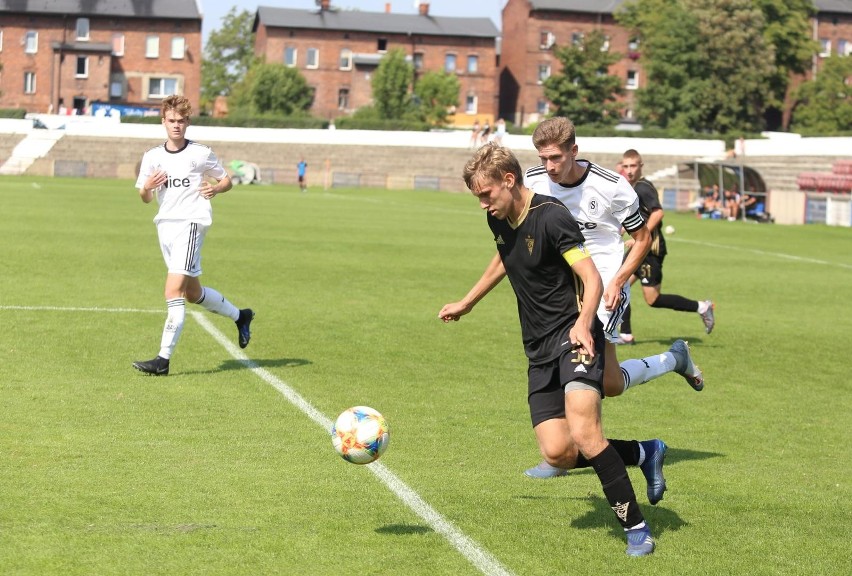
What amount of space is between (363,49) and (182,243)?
10164 cm

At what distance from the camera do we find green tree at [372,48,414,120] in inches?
3713

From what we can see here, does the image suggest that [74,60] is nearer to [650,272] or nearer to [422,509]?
[650,272]

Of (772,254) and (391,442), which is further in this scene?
(772,254)

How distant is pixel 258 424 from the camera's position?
911 cm

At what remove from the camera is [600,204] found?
8117 mm

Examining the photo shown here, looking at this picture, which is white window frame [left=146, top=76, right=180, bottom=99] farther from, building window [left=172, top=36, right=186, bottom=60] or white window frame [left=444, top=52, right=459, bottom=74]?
white window frame [left=444, top=52, right=459, bottom=74]

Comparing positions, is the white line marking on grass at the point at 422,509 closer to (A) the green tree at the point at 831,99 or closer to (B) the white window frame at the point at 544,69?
(A) the green tree at the point at 831,99

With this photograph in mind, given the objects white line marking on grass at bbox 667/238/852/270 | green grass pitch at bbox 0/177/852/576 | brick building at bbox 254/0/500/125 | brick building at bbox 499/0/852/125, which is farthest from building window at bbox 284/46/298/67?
green grass pitch at bbox 0/177/852/576

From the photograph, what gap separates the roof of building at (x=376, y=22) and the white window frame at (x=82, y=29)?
1538 centimetres

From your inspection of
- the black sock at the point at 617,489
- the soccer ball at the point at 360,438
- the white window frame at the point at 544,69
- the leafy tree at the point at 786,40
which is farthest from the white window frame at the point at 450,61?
the black sock at the point at 617,489

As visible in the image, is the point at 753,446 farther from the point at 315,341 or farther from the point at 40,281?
the point at 40,281

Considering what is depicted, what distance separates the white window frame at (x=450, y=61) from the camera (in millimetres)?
110981

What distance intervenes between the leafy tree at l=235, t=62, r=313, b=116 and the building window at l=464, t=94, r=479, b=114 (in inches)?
620

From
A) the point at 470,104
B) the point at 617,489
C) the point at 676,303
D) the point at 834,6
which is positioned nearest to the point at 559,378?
A: the point at 617,489
